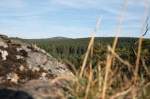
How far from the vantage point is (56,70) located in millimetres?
10258

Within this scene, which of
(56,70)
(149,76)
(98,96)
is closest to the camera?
(98,96)

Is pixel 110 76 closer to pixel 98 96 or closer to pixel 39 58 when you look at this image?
pixel 98 96

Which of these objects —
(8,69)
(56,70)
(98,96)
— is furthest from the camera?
(56,70)

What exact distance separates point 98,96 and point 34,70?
4.32 m

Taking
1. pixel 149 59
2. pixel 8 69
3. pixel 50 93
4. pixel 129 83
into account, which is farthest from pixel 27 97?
pixel 149 59

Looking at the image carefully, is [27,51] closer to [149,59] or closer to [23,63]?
[23,63]

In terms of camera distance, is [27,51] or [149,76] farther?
[27,51]

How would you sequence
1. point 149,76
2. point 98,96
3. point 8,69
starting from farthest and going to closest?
point 8,69 < point 149,76 < point 98,96

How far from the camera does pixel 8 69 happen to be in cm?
947

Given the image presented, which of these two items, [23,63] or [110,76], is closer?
[110,76]

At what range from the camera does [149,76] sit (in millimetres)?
6945

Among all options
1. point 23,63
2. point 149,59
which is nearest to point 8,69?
point 23,63

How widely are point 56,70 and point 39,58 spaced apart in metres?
0.44

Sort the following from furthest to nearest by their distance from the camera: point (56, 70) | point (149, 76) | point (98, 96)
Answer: point (56, 70)
point (149, 76)
point (98, 96)
